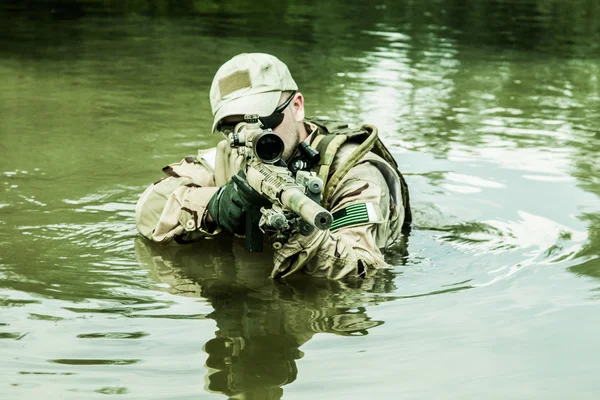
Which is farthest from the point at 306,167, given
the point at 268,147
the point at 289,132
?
the point at 268,147

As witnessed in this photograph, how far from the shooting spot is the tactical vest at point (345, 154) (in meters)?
4.02

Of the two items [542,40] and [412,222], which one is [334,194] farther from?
[542,40]

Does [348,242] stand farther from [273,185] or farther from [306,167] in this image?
[273,185]

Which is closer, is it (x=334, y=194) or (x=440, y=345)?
(x=440, y=345)

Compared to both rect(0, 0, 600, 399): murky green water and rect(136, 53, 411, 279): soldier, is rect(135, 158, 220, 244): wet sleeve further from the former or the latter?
rect(0, 0, 600, 399): murky green water

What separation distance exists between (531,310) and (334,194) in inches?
35.6

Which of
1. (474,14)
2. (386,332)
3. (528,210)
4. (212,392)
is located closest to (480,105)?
(528,210)

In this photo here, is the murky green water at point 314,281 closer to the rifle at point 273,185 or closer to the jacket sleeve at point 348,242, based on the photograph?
the jacket sleeve at point 348,242

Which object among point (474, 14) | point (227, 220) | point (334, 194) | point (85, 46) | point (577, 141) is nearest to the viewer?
point (227, 220)

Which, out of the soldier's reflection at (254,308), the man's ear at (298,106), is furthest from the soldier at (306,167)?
the soldier's reflection at (254,308)

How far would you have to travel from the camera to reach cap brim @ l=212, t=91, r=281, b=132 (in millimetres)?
3857

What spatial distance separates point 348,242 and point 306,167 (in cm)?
37

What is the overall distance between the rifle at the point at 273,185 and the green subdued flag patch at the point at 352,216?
1.07ft

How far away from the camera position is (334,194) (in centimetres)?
403
